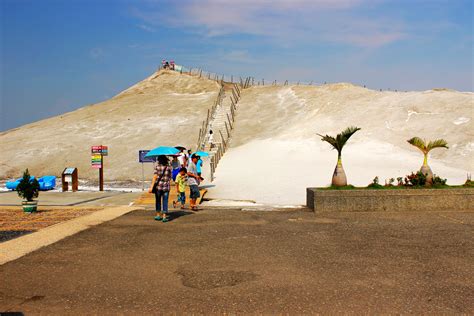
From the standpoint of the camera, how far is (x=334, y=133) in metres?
33.1

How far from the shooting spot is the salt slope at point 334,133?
2206 centimetres

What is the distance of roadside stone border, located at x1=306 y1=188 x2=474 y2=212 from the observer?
46.1ft

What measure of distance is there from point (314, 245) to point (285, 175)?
1409 centimetres

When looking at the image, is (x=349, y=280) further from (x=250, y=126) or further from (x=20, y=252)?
(x=250, y=126)

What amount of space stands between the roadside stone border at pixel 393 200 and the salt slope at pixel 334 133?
3.22 metres

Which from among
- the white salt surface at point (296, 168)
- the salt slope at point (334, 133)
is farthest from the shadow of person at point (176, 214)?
the salt slope at point (334, 133)

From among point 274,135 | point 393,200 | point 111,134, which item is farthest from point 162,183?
point 111,134

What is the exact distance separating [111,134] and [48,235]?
32078mm

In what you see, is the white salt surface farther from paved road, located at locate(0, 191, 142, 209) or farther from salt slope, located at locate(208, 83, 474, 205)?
paved road, located at locate(0, 191, 142, 209)

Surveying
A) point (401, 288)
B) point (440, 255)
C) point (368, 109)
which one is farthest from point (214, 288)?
point (368, 109)

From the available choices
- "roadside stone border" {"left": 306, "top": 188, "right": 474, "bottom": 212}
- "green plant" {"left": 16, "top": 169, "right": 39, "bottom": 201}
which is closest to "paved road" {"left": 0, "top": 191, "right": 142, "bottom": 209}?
"green plant" {"left": 16, "top": 169, "right": 39, "bottom": 201}

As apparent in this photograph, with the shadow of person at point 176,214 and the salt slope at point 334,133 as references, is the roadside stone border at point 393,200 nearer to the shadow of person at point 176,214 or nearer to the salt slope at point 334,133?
the salt slope at point 334,133

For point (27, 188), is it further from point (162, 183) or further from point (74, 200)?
point (162, 183)

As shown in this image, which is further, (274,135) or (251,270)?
(274,135)
